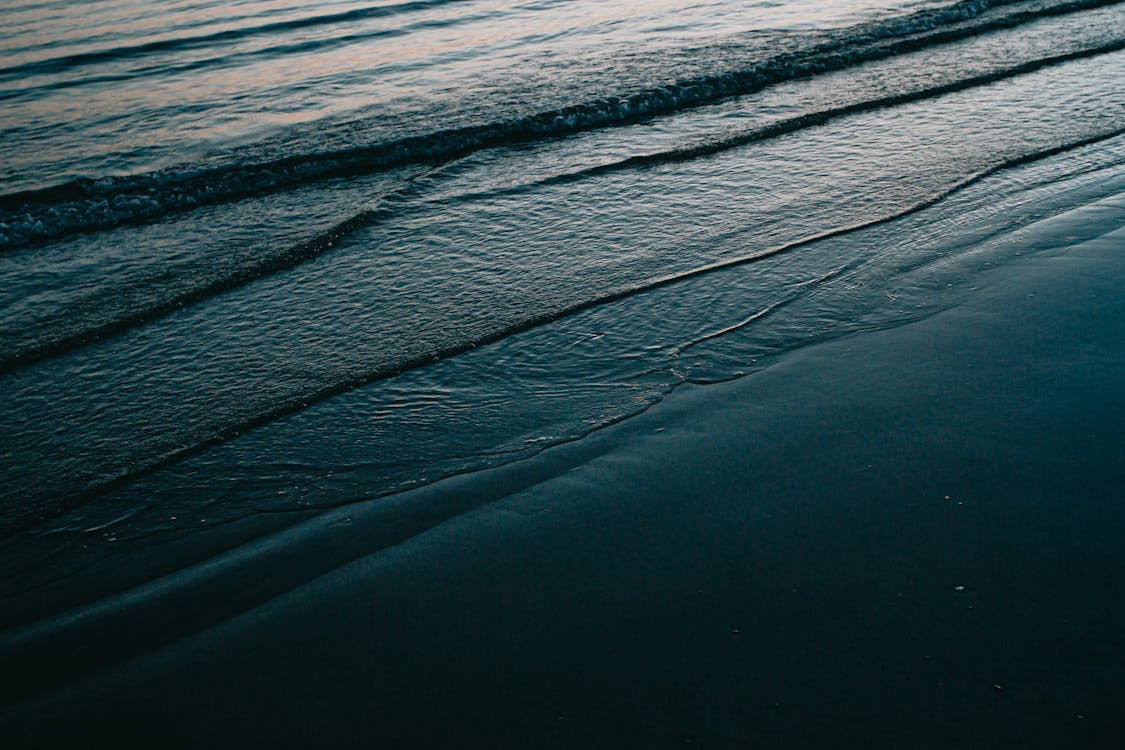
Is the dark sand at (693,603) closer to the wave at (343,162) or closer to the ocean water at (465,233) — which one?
the ocean water at (465,233)

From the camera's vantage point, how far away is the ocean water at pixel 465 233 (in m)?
3.77

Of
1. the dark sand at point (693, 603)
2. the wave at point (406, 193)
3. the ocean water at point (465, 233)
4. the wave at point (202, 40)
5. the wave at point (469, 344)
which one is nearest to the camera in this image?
the dark sand at point (693, 603)

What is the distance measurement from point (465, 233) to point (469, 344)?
1649mm

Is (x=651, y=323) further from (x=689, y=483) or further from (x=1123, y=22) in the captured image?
(x=1123, y=22)

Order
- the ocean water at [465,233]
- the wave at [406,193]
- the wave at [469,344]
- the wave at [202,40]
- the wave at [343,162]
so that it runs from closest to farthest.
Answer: the wave at [469,344], the ocean water at [465,233], the wave at [406,193], the wave at [343,162], the wave at [202,40]

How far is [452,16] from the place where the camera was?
13938 millimetres

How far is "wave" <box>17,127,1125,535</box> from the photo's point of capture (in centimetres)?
358

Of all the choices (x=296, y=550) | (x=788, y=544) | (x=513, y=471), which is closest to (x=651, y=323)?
(x=513, y=471)

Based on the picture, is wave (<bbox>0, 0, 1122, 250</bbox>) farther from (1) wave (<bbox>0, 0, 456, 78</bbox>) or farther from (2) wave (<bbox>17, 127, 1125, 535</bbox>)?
(1) wave (<bbox>0, 0, 456, 78</bbox>)

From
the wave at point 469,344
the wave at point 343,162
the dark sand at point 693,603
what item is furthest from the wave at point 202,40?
the dark sand at point 693,603

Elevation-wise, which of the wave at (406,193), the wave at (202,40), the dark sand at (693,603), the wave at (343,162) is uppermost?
the wave at (202,40)

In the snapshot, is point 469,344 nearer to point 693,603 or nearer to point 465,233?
point 465,233

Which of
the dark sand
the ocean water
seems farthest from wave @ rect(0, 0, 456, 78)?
the dark sand

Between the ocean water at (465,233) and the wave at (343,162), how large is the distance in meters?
0.04
